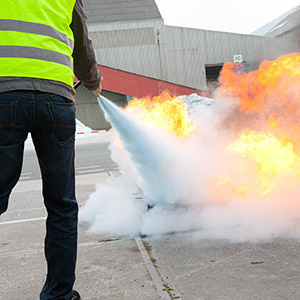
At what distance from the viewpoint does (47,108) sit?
180 cm

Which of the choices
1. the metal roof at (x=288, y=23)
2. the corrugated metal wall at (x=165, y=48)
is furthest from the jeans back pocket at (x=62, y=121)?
the corrugated metal wall at (x=165, y=48)

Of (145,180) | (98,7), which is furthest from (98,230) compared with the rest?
(98,7)

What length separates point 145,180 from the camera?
12.0ft

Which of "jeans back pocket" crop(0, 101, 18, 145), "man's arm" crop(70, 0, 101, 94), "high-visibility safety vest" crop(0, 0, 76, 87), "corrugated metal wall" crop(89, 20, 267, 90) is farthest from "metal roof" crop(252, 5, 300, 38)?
"corrugated metal wall" crop(89, 20, 267, 90)

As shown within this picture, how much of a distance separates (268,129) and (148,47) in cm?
2583

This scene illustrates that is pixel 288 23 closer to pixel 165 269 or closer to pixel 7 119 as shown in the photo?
pixel 165 269

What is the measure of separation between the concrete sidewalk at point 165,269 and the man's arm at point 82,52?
→ 1.43 metres

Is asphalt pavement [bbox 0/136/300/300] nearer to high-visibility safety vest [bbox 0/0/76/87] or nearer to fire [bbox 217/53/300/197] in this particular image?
fire [bbox 217/53/300/197]

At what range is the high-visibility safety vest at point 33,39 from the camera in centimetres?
172

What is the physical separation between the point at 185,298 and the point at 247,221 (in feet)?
4.71

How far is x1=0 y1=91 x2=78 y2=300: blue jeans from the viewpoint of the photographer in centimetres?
176

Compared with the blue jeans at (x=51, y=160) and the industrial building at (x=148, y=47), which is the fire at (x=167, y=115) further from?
the industrial building at (x=148, y=47)

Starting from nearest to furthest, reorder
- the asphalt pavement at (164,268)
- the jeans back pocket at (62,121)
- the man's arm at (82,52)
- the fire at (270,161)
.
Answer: the jeans back pocket at (62,121), the man's arm at (82,52), the asphalt pavement at (164,268), the fire at (270,161)

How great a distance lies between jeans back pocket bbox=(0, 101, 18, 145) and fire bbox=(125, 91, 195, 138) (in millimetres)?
2610
